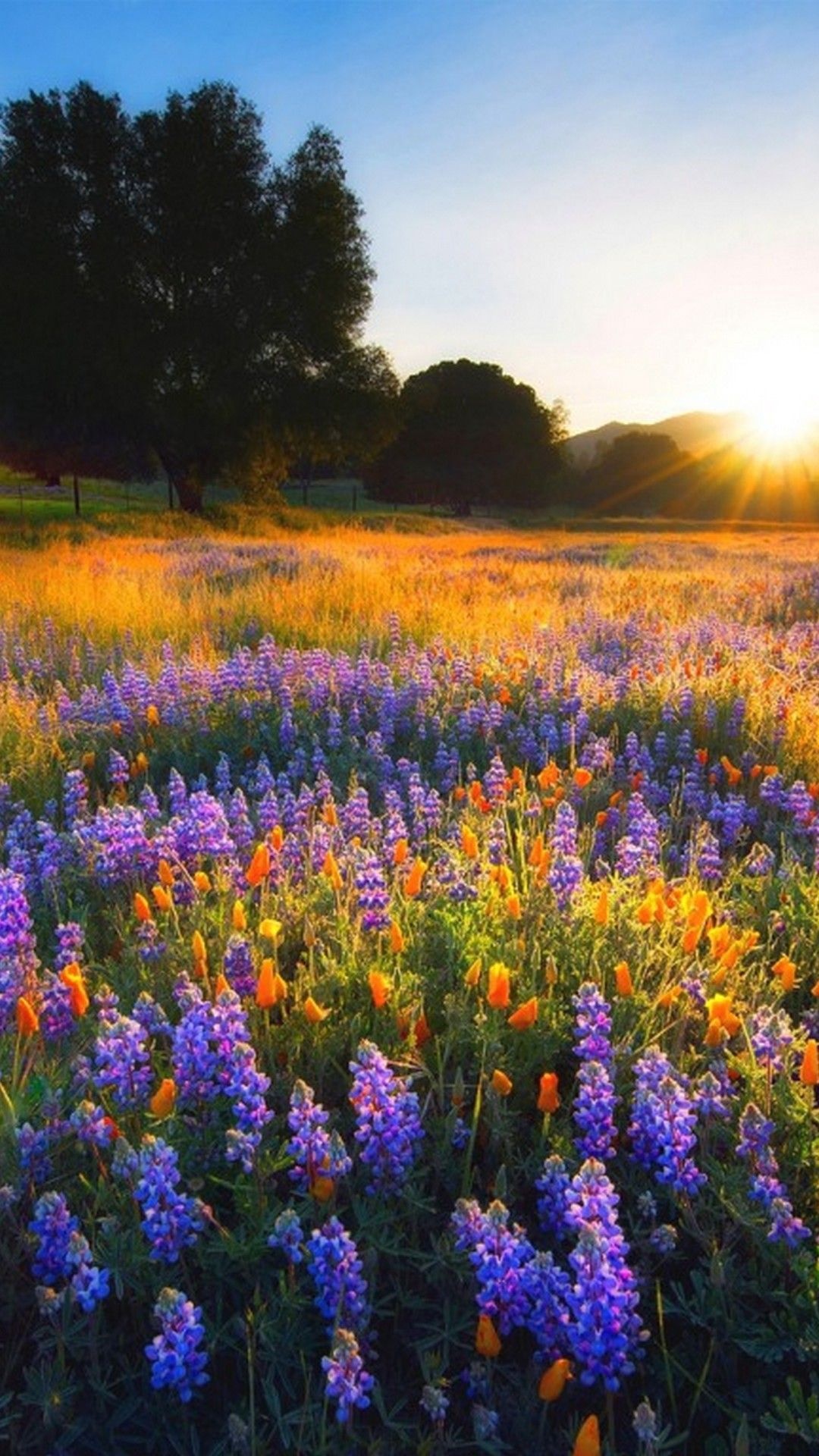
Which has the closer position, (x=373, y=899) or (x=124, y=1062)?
(x=124, y=1062)

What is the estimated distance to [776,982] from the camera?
2.58 meters

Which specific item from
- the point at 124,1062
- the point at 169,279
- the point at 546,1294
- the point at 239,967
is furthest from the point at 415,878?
the point at 169,279

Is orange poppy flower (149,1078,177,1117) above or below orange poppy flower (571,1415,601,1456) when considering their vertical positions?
above

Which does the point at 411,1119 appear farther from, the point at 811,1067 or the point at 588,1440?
the point at 811,1067

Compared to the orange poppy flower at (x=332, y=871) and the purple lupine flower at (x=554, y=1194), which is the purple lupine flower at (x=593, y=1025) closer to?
the purple lupine flower at (x=554, y=1194)

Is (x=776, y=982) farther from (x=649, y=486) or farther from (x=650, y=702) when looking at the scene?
(x=649, y=486)

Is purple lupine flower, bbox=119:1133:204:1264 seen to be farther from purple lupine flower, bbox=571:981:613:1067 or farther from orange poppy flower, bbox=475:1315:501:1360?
purple lupine flower, bbox=571:981:613:1067

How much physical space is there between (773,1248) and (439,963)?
121 centimetres

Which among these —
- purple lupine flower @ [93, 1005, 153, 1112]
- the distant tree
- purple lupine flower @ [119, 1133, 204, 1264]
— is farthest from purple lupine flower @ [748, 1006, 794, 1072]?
the distant tree

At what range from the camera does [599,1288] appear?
1503mm

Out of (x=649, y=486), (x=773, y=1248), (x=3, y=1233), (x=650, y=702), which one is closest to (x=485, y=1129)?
(x=773, y=1248)

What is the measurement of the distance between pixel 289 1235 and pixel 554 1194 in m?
0.53

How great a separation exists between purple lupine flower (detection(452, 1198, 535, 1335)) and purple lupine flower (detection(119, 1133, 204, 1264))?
0.49m

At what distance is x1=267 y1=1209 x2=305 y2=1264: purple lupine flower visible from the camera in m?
1.65
